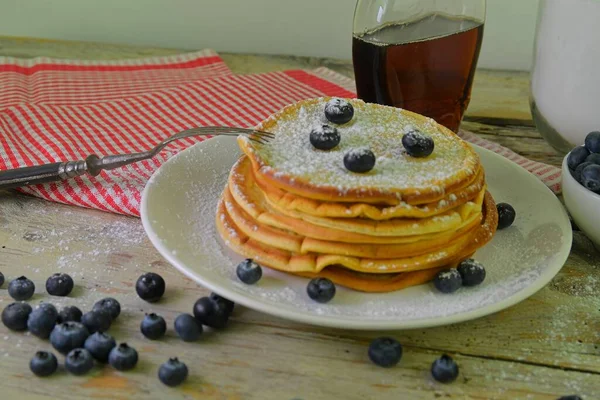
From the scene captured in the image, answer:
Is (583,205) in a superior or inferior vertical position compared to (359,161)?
inferior

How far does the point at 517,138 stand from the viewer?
184 centimetres

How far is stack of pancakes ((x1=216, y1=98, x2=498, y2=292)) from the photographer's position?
1067 mm

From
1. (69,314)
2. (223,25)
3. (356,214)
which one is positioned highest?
(356,214)

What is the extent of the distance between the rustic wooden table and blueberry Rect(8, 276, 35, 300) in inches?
0.6

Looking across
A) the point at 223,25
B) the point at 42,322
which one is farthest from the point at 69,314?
the point at 223,25

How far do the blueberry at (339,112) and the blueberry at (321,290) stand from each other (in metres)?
0.35

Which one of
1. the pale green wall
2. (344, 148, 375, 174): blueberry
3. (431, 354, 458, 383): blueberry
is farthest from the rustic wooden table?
the pale green wall

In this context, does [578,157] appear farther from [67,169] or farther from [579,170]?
[67,169]

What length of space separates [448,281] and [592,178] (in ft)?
1.17

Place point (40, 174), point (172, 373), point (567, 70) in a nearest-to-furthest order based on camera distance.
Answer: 1. point (172, 373)
2. point (40, 174)
3. point (567, 70)

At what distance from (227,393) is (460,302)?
0.36 meters

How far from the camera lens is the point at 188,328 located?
41.2 inches

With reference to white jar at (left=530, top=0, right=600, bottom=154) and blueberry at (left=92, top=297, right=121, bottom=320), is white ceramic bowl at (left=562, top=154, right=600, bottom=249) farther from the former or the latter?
blueberry at (left=92, top=297, right=121, bottom=320)

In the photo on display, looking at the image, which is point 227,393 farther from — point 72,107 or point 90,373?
point 72,107
